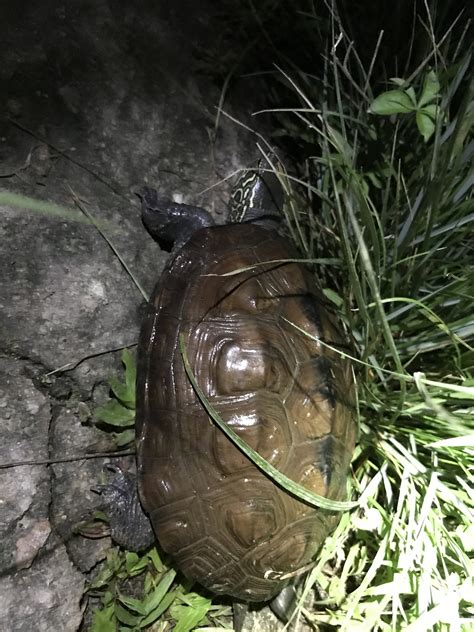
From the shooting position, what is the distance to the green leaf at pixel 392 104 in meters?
1.07

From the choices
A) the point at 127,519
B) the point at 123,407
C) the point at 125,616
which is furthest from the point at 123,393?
the point at 125,616

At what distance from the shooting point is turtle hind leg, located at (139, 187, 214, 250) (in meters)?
1.48

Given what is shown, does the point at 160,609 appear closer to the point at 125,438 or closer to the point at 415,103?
the point at 125,438

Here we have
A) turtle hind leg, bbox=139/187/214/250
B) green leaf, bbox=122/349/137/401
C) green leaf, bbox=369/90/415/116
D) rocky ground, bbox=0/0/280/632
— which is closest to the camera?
green leaf, bbox=369/90/415/116

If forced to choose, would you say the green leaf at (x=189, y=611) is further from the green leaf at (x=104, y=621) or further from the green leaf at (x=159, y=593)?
the green leaf at (x=104, y=621)

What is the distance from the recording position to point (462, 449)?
46.8 inches

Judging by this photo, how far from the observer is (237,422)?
1137mm

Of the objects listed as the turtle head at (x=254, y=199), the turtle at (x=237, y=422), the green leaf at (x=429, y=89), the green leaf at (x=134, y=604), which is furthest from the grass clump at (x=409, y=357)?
the green leaf at (x=134, y=604)

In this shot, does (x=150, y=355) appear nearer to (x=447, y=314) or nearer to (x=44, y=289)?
(x=44, y=289)

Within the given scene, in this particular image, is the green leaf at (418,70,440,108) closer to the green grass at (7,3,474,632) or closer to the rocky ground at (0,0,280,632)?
the green grass at (7,3,474,632)

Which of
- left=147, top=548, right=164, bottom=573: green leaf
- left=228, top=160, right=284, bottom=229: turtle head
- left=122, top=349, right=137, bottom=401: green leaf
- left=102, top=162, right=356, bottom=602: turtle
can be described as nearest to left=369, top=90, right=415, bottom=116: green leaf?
left=102, top=162, right=356, bottom=602: turtle

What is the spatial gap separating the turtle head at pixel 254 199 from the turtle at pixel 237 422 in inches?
9.4

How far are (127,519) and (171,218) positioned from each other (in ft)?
2.76

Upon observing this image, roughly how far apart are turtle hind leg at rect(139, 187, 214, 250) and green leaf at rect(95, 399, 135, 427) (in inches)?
19.2
